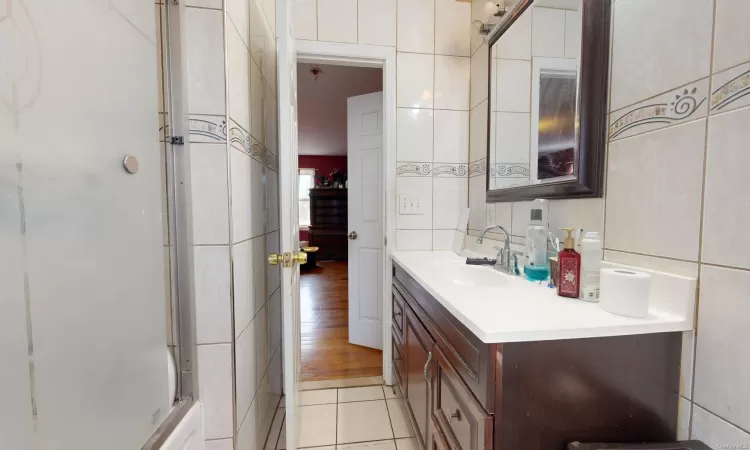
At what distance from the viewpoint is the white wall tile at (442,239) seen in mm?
1900

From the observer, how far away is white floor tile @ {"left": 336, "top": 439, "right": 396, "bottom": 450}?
141 cm

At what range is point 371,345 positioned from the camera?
7.82 ft

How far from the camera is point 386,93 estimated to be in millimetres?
1790

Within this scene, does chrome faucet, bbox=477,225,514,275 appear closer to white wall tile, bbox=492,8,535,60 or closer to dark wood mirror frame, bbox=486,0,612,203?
dark wood mirror frame, bbox=486,0,612,203

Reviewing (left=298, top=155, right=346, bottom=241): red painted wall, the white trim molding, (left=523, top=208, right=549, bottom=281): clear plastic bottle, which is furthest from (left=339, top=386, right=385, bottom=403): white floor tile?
(left=298, top=155, right=346, bottom=241): red painted wall

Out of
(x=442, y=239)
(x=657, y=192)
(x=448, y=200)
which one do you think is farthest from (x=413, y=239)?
(x=657, y=192)

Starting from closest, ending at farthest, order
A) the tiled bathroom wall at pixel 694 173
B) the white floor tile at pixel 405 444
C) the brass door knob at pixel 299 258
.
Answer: the tiled bathroom wall at pixel 694 173 < the brass door knob at pixel 299 258 < the white floor tile at pixel 405 444

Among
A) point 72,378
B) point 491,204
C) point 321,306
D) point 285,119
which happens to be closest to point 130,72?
point 285,119

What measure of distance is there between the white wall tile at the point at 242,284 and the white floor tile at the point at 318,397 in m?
0.86

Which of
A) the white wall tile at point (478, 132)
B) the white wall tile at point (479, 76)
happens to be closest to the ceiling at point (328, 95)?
the white wall tile at point (479, 76)

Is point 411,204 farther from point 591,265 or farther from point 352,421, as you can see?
point 352,421

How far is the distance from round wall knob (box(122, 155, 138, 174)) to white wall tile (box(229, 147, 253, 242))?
Answer: 26cm

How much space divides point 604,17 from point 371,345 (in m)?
2.31

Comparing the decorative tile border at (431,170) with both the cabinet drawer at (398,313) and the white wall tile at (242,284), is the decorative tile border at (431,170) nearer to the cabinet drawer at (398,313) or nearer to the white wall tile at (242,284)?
the cabinet drawer at (398,313)
